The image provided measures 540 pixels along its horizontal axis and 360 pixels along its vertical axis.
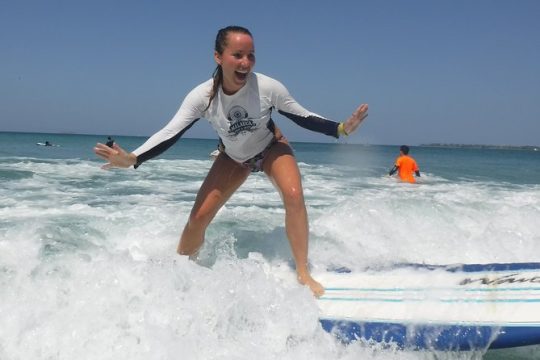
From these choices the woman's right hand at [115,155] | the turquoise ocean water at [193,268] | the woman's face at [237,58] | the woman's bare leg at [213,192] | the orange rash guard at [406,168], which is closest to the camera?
the turquoise ocean water at [193,268]

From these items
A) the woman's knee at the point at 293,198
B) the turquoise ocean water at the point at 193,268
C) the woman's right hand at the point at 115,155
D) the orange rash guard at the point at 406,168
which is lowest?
the turquoise ocean water at the point at 193,268

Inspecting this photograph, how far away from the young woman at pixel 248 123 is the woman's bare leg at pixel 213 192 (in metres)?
0.02

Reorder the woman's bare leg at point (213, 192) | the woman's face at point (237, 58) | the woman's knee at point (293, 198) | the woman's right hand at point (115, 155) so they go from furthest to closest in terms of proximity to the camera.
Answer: the woman's bare leg at point (213, 192) < the woman's knee at point (293, 198) < the woman's face at point (237, 58) < the woman's right hand at point (115, 155)

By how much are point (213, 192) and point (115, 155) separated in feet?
2.90

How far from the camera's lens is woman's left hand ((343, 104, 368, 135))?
11.4 feet

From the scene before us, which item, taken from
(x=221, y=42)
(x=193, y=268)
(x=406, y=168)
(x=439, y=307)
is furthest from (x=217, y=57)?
(x=406, y=168)

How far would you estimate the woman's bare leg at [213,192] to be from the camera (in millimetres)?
3775

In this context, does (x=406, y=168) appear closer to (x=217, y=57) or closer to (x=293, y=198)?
(x=293, y=198)

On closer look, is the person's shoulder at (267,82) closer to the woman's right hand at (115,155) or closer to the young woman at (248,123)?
the young woman at (248,123)

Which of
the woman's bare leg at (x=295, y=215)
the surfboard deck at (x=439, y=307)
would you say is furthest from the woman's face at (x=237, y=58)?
the surfboard deck at (x=439, y=307)

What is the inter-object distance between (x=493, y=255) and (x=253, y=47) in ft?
10.4

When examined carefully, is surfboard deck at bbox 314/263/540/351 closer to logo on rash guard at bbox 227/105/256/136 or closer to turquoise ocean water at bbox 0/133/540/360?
turquoise ocean water at bbox 0/133/540/360

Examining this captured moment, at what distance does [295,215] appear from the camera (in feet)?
11.3

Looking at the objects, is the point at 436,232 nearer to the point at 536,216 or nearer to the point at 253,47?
the point at 536,216
